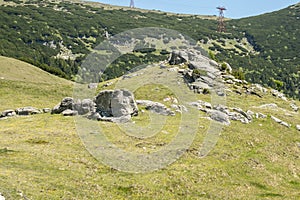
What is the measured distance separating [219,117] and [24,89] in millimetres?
37565

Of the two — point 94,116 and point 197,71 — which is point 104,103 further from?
point 197,71

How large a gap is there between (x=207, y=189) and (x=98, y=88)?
1931 inches

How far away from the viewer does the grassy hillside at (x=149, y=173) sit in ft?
68.9

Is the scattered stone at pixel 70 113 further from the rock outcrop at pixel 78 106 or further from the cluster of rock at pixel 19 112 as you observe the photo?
the cluster of rock at pixel 19 112

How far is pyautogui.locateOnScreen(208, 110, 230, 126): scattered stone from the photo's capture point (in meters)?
42.8

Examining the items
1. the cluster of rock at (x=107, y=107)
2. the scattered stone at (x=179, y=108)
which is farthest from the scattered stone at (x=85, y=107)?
the scattered stone at (x=179, y=108)

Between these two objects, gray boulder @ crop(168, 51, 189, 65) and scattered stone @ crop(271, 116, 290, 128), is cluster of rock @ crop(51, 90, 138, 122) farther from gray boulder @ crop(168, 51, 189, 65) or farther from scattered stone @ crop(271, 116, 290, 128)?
gray boulder @ crop(168, 51, 189, 65)

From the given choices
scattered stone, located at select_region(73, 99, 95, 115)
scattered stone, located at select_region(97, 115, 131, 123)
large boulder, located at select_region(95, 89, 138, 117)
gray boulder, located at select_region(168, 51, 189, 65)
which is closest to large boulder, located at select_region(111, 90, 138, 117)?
large boulder, located at select_region(95, 89, 138, 117)

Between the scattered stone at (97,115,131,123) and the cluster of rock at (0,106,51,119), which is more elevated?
the scattered stone at (97,115,131,123)

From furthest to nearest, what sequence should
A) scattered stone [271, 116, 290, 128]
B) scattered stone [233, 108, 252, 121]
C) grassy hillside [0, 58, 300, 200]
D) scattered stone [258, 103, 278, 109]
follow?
scattered stone [258, 103, 278, 109] → scattered stone [233, 108, 252, 121] → scattered stone [271, 116, 290, 128] → grassy hillside [0, 58, 300, 200]

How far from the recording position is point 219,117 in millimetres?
43625

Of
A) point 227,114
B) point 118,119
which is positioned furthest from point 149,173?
point 227,114

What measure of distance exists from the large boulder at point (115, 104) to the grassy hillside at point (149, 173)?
155 centimetres

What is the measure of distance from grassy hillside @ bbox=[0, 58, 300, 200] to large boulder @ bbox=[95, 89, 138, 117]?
1.55m
